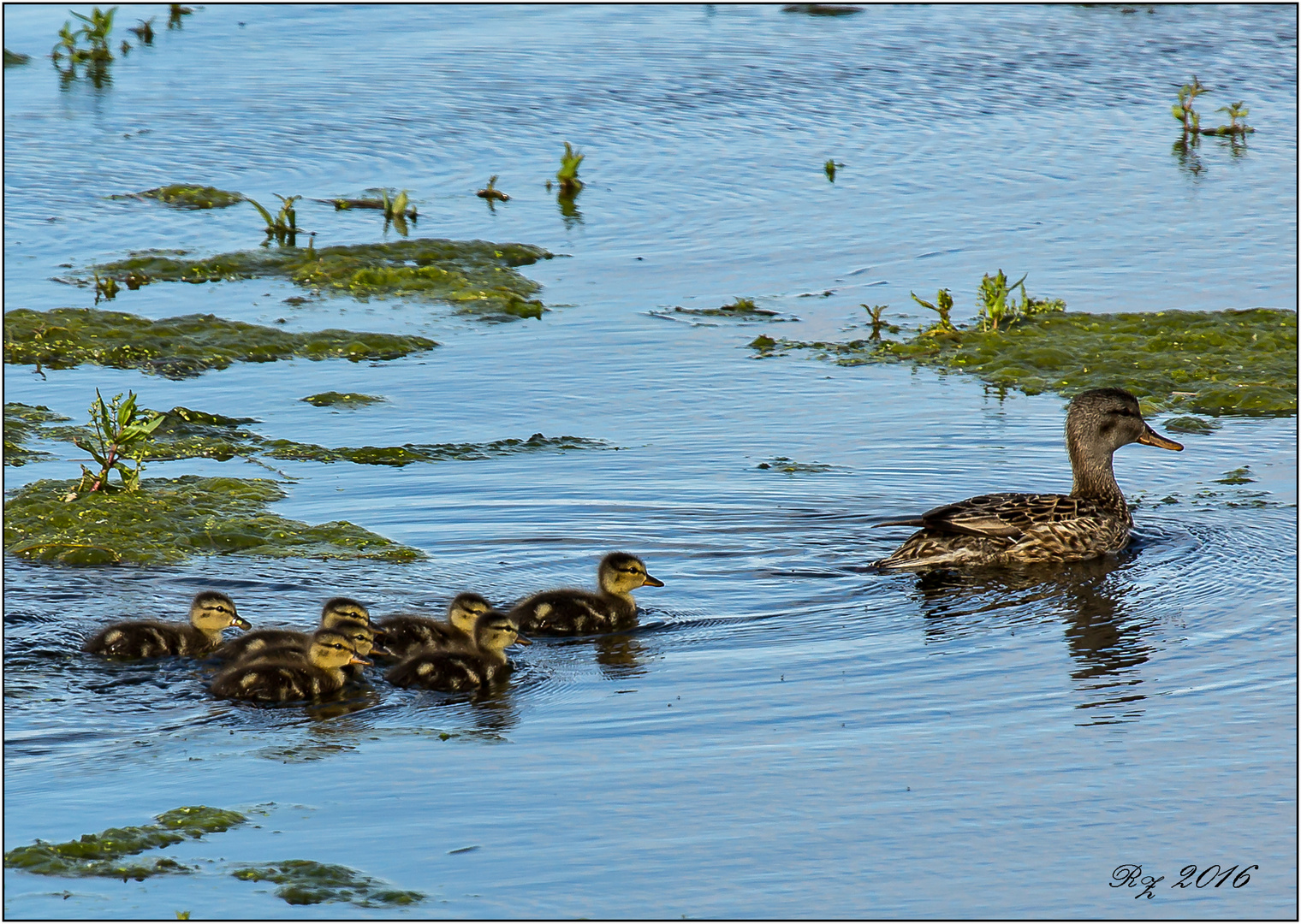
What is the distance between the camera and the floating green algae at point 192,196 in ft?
54.9

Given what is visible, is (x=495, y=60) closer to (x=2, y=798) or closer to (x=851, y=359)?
(x=851, y=359)

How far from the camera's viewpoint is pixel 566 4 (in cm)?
2572

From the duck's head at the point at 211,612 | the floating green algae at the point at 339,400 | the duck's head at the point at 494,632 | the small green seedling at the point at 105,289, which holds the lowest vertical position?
the duck's head at the point at 494,632

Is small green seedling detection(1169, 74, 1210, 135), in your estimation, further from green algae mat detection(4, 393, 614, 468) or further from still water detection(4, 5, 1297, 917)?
green algae mat detection(4, 393, 614, 468)

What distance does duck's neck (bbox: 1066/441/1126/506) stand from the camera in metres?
9.99

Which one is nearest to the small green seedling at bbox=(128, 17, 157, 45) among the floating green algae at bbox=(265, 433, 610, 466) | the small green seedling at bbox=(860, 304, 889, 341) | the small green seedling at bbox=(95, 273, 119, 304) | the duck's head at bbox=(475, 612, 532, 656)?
the small green seedling at bbox=(95, 273, 119, 304)

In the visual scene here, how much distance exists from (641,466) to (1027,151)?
31.1ft

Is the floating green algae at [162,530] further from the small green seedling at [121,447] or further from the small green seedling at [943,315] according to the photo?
the small green seedling at [943,315]

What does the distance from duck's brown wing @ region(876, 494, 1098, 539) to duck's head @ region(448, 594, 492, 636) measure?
7.57 ft

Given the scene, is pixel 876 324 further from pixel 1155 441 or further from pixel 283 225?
pixel 283 225

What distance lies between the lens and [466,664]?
25.1ft

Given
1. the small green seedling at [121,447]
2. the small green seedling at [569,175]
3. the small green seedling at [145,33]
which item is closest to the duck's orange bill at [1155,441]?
the small green seedling at [121,447]

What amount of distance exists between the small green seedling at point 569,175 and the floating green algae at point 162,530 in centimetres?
760

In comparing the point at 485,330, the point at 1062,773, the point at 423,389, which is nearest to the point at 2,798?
the point at 1062,773
